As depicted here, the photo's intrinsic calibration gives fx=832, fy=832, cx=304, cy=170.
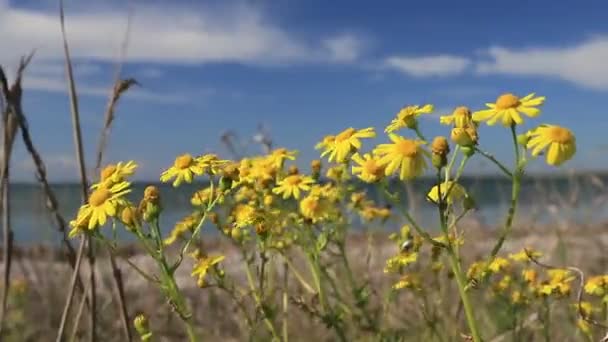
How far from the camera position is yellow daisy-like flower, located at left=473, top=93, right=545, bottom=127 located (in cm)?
167

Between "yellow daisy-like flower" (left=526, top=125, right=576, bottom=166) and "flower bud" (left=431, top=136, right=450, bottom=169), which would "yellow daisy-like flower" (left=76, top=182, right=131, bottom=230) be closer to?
"flower bud" (left=431, top=136, right=450, bottom=169)

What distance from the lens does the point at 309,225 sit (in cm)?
247

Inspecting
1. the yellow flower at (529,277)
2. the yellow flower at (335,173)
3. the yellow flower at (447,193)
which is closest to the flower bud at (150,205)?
the yellow flower at (447,193)

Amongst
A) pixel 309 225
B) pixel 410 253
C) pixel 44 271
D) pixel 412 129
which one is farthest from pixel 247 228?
pixel 44 271

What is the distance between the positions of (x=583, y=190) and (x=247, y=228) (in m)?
3.88

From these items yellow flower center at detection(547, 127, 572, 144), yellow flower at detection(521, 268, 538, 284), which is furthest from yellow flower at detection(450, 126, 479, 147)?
yellow flower at detection(521, 268, 538, 284)

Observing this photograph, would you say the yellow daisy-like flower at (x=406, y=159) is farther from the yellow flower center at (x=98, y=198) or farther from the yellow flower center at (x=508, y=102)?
the yellow flower center at (x=98, y=198)

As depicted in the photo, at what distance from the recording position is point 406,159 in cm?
167

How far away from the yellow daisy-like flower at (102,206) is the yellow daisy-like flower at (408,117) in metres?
0.60

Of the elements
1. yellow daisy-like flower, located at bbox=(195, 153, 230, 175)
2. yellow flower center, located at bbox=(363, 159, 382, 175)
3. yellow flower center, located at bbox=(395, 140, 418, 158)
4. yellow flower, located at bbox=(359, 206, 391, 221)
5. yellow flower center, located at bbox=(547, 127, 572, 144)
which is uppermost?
yellow flower center, located at bbox=(547, 127, 572, 144)

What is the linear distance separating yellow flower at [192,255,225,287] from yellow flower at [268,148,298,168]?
0.47 meters

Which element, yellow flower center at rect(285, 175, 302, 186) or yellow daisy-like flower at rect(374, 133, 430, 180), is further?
A: yellow flower center at rect(285, 175, 302, 186)

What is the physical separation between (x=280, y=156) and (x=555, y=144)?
123cm

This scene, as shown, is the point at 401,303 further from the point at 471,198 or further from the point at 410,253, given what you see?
the point at 471,198
